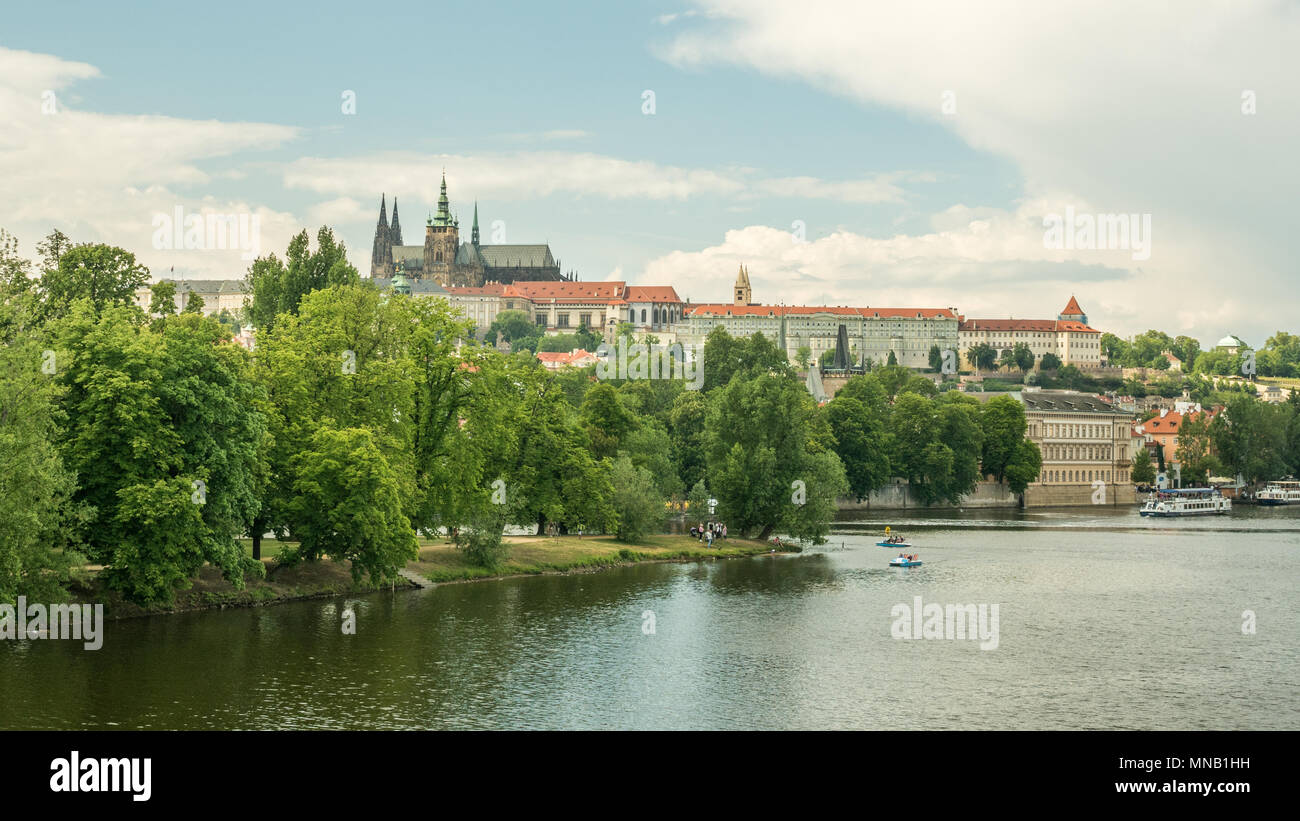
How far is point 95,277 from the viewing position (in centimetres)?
7144

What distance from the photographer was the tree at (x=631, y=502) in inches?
3083

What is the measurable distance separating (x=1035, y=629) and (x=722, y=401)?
126 feet

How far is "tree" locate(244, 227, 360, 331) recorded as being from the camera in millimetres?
80312

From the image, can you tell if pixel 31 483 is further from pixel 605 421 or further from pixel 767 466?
pixel 605 421

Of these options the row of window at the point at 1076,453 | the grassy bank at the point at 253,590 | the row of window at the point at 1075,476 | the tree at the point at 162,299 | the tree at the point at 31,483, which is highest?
the tree at the point at 162,299

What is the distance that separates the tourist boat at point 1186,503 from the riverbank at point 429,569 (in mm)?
68218

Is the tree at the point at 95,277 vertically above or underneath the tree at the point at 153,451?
above

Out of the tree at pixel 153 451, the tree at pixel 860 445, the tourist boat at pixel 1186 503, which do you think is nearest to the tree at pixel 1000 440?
the tourist boat at pixel 1186 503

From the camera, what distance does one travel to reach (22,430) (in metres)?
42.9

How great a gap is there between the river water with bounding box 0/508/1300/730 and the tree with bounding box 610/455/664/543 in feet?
28.6

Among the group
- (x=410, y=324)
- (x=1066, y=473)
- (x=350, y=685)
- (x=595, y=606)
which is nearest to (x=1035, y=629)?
(x=595, y=606)

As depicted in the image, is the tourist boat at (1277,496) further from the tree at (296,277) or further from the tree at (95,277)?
the tree at (95,277)

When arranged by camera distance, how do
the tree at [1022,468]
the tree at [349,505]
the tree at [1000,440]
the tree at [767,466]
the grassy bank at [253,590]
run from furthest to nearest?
the tree at [1000,440] < the tree at [1022,468] < the tree at [767,466] < the tree at [349,505] < the grassy bank at [253,590]

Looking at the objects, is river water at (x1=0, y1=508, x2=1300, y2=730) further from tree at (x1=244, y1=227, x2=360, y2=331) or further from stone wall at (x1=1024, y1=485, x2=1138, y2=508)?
stone wall at (x1=1024, y1=485, x2=1138, y2=508)
